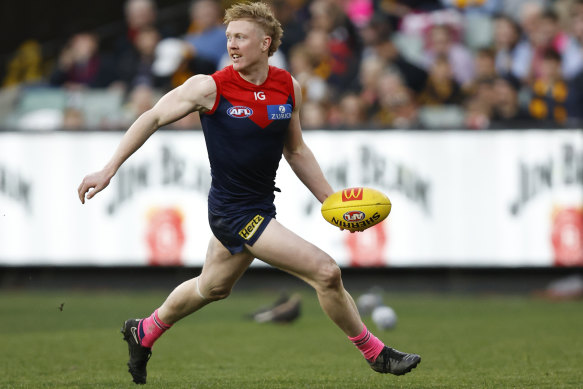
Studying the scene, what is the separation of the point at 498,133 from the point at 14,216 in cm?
663

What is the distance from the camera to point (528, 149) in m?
13.0

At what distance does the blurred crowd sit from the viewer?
45.0 feet

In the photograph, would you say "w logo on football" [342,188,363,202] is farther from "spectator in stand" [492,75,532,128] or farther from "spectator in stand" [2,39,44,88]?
"spectator in stand" [2,39,44,88]

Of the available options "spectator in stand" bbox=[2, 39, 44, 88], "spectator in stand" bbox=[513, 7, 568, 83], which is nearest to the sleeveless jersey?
"spectator in stand" bbox=[513, 7, 568, 83]

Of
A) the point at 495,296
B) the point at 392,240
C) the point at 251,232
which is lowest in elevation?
the point at 495,296

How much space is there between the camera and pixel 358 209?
20.4 ft

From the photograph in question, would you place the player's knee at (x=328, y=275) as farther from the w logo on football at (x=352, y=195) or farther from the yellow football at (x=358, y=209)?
Result: the w logo on football at (x=352, y=195)

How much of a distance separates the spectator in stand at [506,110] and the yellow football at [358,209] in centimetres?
721

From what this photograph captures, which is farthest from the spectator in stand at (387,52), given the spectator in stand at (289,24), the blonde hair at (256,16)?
the blonde hair at (256,16)

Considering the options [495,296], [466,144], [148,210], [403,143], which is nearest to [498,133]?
[466,144]

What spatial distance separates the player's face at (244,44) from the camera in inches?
236

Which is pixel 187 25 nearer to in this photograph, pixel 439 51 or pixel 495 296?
pixel 439 51

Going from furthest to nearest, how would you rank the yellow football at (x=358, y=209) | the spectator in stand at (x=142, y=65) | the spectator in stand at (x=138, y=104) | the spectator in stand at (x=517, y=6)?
the spectator in stand at (x=517, y=6) < the spectator in stand at (x=142, y=65) < the spectator in stand at (x=138, y=104) < the yellow football at (x=358, y=209)

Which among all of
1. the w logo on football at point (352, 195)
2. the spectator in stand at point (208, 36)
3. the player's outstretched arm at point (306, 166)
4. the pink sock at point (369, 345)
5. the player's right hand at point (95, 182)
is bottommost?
the pink sock at point (369, 345)
